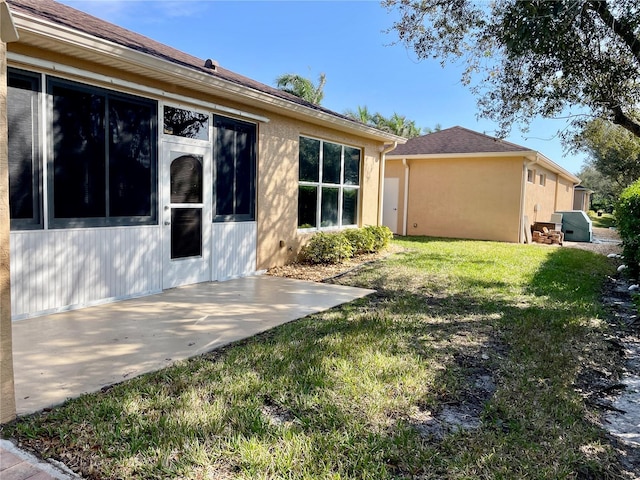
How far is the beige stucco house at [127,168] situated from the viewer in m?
4.82

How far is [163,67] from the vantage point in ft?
18.5

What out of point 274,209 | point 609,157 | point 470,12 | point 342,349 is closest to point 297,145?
point 274,209

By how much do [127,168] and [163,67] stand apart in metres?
1.40

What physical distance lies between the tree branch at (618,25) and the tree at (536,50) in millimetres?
12

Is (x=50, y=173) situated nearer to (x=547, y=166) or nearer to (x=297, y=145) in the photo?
(x=297, y=145)

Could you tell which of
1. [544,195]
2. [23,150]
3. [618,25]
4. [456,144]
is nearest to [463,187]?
[456,144]

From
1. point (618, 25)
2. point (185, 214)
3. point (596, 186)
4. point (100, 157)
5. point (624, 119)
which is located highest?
point (596, 186)

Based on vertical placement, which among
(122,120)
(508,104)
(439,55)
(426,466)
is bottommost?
(426,466)

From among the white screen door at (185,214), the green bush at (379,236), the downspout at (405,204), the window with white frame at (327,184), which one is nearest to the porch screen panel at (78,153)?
the white screen door at (185,214)

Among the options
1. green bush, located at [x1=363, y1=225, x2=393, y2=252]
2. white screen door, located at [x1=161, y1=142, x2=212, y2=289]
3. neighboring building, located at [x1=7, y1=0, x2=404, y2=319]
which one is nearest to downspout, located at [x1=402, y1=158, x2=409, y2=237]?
green bush, located at [x1=363, y1=225, x2=393, y2=252]

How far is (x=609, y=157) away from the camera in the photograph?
2973 cm

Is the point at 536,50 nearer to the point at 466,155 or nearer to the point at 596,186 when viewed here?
the point at 466,155

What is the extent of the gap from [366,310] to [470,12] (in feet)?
17.6

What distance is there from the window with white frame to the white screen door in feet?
9.25
